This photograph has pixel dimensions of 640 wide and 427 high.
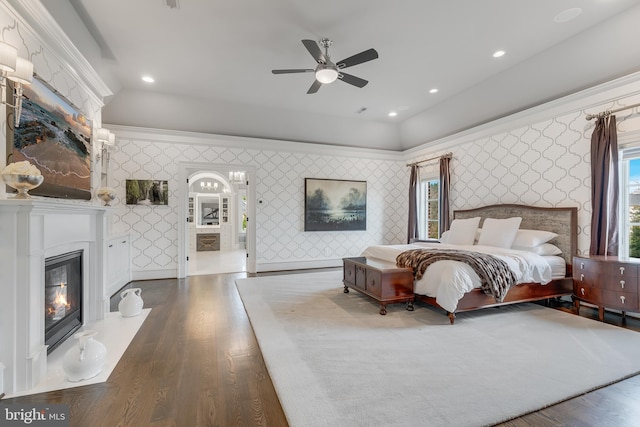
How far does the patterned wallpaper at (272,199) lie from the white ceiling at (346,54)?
22.3 inches

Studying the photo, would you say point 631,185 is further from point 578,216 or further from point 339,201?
point 339,201

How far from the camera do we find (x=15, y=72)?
201 cm

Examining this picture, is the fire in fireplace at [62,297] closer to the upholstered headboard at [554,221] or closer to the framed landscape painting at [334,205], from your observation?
the framed landscape painting at [334,205]

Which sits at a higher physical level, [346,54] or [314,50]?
[346,54]

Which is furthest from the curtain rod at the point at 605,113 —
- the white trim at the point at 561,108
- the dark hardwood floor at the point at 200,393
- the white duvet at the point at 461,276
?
the dark hardwood floor at the point at 200,393

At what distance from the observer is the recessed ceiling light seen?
3038mm

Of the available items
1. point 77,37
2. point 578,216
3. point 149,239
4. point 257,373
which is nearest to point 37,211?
point 257,373

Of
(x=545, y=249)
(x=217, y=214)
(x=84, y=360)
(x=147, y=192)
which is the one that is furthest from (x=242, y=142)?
(x=545, y=249)

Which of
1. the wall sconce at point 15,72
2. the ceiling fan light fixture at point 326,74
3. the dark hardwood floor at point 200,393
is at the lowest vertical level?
the dark hardwood floor at point 200,393

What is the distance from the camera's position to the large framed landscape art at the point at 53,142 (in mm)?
2387

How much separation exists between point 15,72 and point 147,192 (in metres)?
3.68

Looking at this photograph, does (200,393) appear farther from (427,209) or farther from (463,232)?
(427,209)

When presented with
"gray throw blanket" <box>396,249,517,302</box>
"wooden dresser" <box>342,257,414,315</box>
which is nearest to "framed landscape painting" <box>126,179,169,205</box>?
"wooden dresser" <box>342,257,414,315</box>

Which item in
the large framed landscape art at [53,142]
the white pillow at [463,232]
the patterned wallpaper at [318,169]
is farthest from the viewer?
the white pillow at [463,232]
